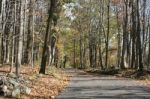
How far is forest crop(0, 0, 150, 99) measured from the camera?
21.8 metres

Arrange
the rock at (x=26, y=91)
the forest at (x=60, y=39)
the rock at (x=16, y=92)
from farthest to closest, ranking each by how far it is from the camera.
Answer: the forest at (x=60, y=39)
the rock at (x=26, y=91)
the rock at (x=16, y=92)

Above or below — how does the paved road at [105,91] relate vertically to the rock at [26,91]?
below

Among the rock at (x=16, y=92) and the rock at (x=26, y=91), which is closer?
the rock at (x=16, y=92)

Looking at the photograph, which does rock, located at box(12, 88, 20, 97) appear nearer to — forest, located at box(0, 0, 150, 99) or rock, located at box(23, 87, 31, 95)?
forest, located at box(0, 0, 150, 99)

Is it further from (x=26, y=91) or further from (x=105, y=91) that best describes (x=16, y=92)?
(x=105, y=91)

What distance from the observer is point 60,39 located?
6856cm

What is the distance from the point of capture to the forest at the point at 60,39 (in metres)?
21.8

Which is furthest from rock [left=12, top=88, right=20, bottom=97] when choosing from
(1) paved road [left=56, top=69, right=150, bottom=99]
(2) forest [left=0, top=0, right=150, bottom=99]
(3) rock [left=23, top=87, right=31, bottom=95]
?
(1) paved road [left=56, top=69, right=150, bottom=99]

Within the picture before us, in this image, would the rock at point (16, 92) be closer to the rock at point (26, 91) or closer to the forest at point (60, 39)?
the forest at point (60, 39)

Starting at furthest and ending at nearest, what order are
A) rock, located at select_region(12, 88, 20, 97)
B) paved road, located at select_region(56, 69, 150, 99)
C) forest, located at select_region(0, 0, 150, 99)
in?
forest, located at select_region(0, 0, 150, 99), paved road, located at select_region(56, 69, 150, 99), rock, located at select_region(12, 88, 20, 97)

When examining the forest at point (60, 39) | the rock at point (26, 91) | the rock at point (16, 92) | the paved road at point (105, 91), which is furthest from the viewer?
the forest at point (60, 39)

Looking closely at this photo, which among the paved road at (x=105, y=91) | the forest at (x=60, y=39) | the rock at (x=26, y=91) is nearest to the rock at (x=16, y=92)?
the forest at (x=60, y=39)

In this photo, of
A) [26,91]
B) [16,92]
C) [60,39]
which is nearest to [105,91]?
[26,91]

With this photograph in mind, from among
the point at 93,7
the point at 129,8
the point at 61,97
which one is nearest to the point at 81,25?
the point at 93,7
